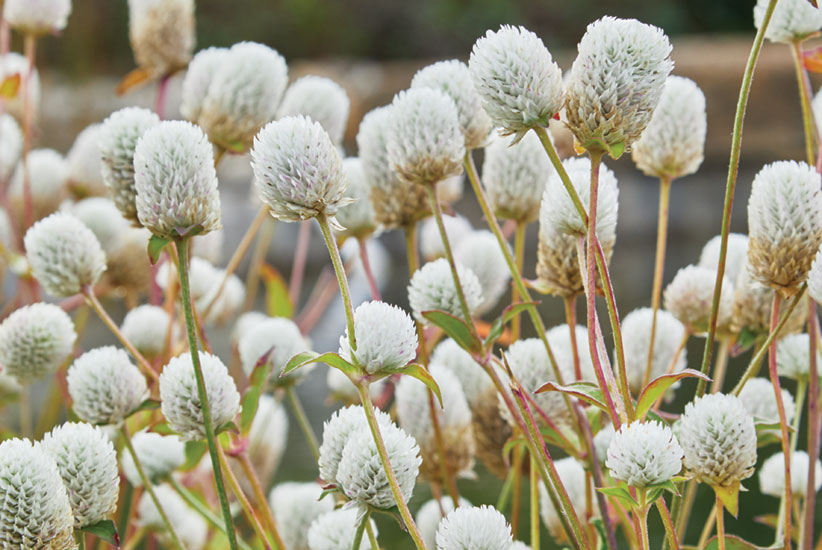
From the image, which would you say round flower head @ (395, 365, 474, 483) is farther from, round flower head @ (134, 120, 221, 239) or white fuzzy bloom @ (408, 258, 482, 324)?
round flower head @ (134, 120, 221, 239)

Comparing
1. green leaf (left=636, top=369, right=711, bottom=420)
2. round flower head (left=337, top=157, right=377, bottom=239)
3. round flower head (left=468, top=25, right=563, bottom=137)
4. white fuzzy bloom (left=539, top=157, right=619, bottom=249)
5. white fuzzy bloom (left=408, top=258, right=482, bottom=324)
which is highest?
round flower head (left=468, top=25, right=563, bottom=137)

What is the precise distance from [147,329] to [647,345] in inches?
12.9

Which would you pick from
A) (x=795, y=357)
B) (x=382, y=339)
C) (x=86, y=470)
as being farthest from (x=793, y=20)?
(x=86, y=470)

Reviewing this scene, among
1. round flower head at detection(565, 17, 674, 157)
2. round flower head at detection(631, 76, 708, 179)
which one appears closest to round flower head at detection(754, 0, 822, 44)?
round flower head at detection(631, 76, 708, 179)

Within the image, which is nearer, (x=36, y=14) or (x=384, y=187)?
(x=384, y=187)

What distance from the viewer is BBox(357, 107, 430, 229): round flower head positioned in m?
0.56

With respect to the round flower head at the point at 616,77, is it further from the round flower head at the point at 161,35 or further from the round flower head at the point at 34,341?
the round flower head at the point at 161,35

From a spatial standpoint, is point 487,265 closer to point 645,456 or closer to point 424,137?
point 424,137

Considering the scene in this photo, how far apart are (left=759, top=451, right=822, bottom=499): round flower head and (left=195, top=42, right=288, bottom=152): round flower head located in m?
0.36

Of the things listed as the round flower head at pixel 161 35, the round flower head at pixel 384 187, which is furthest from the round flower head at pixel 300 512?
the round flower head at pixel 161 35

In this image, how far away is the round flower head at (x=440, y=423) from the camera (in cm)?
55

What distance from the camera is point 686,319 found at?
0.55 m

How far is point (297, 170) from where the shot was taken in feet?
1.19

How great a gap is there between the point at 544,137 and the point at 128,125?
247 mm
